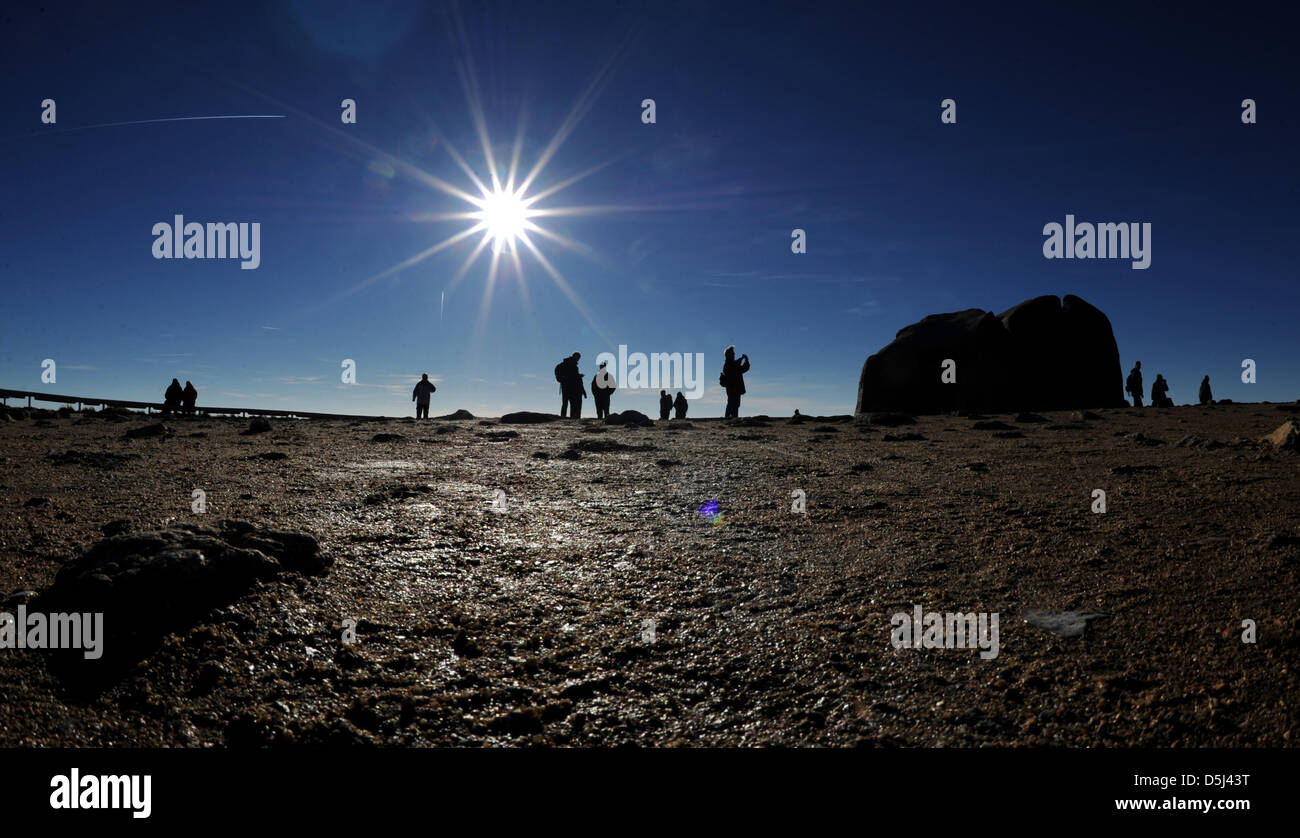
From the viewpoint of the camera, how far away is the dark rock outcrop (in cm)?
3872

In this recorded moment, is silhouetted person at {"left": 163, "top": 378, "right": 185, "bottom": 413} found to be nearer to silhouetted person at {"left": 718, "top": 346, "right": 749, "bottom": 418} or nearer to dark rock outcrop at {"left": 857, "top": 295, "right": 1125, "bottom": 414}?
silhouetted person at {"left": 718, "top": 346, "right": 749, "bottom": 418}

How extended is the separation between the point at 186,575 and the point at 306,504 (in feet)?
11.6

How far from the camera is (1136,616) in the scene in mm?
4523

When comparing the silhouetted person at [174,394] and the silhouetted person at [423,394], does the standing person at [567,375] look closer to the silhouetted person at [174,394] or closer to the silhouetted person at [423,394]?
the silhouetted person at [423,394]

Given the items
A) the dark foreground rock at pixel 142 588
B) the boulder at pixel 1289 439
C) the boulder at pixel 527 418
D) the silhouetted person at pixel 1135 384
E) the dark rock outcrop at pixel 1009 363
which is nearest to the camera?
the dark foreground rock at pixel 142 588

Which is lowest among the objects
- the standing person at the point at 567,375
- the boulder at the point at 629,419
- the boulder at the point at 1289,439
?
Result: the boulder at the point at 1289,439

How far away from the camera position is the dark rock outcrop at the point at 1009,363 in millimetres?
38719

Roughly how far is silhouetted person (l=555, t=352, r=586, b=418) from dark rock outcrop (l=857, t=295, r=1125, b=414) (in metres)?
23.2

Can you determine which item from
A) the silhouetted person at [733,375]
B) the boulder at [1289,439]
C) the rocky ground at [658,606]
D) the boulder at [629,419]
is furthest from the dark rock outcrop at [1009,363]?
the rocky ground at [658,606]

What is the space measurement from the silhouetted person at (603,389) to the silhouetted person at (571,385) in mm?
687

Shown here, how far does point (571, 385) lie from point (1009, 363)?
2907cm

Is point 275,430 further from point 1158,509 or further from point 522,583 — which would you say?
point 1158,509

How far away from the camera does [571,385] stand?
26.7 m
